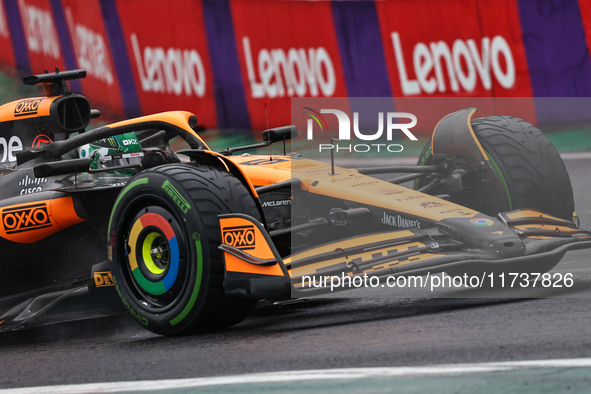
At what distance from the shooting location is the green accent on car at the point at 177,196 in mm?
4289

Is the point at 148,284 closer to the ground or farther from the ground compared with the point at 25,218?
closer to the ground

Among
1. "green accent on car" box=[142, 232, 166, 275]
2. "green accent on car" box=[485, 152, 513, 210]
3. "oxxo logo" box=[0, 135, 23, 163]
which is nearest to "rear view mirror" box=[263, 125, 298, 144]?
"green accent on car" box=[485, 152, 513, 210]

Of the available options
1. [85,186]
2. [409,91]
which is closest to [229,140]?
[409,91]

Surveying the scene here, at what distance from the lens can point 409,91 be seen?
12.0m

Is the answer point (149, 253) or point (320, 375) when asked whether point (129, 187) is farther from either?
point (320, 375)

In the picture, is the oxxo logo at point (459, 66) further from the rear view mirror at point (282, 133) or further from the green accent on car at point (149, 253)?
the green accent on car at point (149, 253)

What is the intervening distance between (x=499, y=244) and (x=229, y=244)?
52.8 inches

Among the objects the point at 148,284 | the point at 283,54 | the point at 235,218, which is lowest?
the point at 148,284

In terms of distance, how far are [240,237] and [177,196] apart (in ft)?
1.19

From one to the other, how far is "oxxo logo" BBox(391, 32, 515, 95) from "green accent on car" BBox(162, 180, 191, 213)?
7807mm

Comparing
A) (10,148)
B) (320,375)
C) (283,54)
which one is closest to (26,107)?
(10,148)

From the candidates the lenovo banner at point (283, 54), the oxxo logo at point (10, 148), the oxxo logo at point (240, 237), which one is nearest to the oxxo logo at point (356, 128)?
the oxxo logo at point (240, 237)

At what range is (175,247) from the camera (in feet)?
14.3

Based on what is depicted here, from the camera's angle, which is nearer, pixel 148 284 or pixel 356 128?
pixel 148 284
